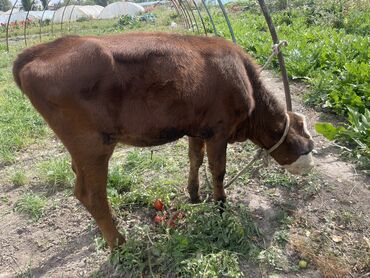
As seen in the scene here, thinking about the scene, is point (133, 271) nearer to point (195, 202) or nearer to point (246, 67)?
point (195, 202)

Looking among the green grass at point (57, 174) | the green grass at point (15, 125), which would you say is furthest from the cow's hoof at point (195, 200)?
the green grass at point (15, 125)

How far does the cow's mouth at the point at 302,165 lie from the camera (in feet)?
14.9

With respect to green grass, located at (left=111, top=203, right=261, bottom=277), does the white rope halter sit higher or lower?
higher

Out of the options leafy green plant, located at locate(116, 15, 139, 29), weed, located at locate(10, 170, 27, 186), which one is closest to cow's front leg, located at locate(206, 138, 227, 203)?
weed, located at locate(10, 170, 27, 186)

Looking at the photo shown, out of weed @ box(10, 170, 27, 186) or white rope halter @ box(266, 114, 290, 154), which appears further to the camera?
weed @ box(10, 170, 27, 186)

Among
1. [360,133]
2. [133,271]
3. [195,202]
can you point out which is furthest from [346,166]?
[133,271]

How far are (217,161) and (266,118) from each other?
75 cm

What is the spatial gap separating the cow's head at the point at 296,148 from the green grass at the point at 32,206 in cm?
289

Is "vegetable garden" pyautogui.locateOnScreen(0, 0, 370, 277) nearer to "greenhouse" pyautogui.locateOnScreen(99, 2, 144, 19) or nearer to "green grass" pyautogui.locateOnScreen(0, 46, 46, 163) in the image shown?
"green grass" pyautogui.locateOnScreen(0, 46, 46, 163)

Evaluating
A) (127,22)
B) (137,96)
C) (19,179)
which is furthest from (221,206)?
(127,22)

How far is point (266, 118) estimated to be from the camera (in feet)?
14.5

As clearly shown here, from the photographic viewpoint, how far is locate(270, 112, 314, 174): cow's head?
14.8 feet

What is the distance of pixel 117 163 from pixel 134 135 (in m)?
1.98

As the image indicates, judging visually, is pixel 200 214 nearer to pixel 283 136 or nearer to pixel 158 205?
pixel 158 205
